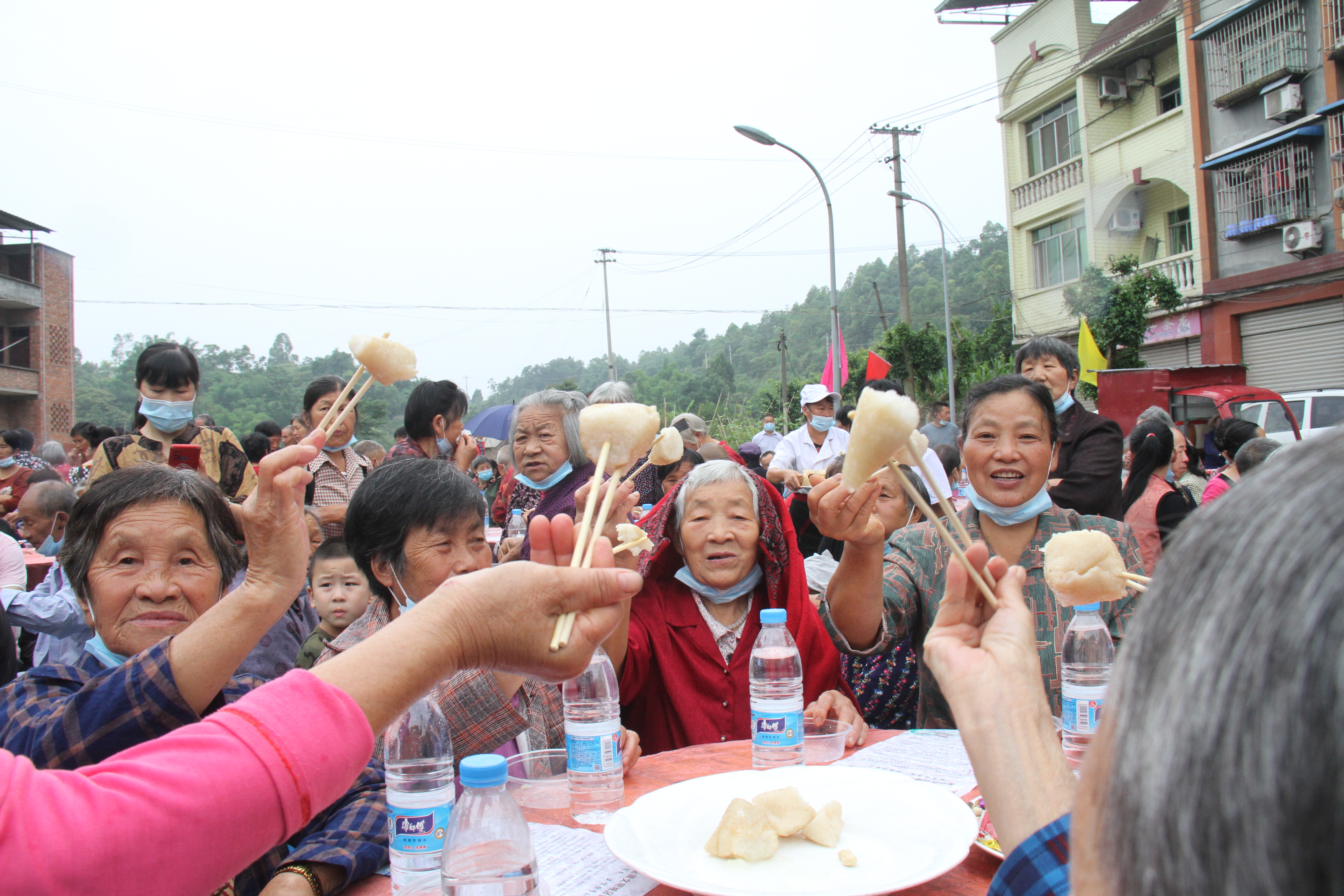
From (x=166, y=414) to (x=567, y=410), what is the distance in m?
2.24

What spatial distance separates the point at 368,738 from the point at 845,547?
6.73ft

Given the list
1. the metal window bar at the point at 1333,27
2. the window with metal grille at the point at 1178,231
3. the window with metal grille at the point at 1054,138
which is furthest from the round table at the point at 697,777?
the window with metal grille at the point at 1054,138

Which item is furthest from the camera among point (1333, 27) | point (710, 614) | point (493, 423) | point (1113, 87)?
point (1113, 87)

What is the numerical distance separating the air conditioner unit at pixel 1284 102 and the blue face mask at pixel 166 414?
905 inches

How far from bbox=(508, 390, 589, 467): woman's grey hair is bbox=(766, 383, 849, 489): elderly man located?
3.60 m

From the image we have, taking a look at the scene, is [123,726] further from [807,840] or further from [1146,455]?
[1146,455]

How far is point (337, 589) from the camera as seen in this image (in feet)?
13.6

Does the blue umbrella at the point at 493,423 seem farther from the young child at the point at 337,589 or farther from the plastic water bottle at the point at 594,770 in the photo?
the plastic water bottle at the point at 594,770

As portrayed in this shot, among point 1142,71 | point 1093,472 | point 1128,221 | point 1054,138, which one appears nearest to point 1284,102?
point 1142,71

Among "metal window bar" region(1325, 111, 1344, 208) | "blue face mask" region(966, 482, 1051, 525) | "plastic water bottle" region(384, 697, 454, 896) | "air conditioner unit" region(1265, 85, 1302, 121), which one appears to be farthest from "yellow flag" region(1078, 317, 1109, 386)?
"plastic water bottle" region(384, 697, 454, 896)

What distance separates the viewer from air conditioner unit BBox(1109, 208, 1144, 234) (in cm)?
2462

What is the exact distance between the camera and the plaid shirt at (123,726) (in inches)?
62.7

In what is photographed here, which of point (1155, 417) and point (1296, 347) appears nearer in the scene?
point (1155, 417)

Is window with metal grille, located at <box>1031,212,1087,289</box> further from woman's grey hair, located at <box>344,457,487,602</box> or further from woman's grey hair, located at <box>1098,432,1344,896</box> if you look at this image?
woman's grey hair, located at <box>1098,432,1344,896</box>
